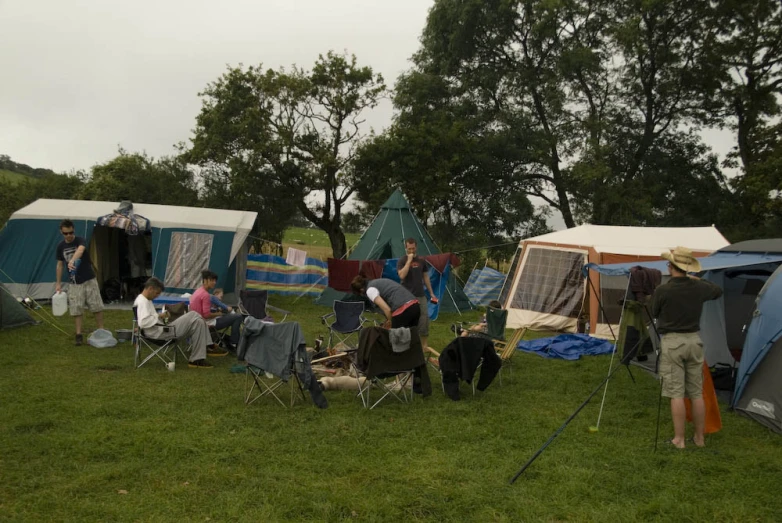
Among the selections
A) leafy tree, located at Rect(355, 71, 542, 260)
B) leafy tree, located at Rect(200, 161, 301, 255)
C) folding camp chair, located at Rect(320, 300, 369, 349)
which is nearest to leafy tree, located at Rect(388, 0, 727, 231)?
leafy tree, located at Rect(355, 71, 542, 260)

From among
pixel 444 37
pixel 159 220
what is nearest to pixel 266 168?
pixel 159 220

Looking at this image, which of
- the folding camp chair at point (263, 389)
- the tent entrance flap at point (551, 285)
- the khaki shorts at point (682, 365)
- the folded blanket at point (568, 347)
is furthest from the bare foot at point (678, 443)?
the tent entrance flap at point (551, 285)

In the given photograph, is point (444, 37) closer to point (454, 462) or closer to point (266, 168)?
point (266, 168)

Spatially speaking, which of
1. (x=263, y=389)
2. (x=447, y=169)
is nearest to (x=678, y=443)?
(x=263, y=389)

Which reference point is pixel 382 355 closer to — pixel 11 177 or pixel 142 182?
pixel 142 182

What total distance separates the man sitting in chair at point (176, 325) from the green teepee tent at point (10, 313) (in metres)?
3.03

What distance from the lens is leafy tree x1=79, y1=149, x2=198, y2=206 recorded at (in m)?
20.5

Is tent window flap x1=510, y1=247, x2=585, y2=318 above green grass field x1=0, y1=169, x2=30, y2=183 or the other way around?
the other way around

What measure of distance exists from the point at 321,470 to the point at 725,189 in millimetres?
16902

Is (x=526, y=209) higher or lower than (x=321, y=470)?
higher

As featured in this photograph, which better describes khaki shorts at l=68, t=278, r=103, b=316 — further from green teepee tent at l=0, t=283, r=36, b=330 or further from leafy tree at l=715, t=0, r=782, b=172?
leafy tree at l=715, t=0, r=782, b=172

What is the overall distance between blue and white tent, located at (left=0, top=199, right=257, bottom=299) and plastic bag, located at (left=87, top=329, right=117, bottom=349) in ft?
11.5

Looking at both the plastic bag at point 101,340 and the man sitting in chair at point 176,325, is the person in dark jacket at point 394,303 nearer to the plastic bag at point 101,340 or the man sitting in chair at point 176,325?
the man sitting in chair at point 176,325

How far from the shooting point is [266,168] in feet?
53.3
